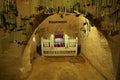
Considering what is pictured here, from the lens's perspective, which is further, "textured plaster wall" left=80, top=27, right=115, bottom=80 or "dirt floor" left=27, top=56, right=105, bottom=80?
"dirt floor" left=27, top=56, right=105, bottom=80

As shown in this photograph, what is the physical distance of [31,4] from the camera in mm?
3654

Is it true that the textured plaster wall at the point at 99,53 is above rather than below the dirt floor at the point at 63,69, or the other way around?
above

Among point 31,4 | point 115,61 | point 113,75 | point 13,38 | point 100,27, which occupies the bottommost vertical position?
point 113,75

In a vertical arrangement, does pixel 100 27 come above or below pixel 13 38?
above

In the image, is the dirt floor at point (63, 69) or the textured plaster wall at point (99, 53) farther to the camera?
the dirt floor at point (63, 69)

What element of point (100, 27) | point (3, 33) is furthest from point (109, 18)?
point (3, 33)

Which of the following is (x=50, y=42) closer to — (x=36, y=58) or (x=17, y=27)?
(x=36, y=58)

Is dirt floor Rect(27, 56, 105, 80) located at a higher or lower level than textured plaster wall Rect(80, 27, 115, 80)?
lower

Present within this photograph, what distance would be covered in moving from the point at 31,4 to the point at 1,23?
2.52 ft

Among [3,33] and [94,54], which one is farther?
[94,54]

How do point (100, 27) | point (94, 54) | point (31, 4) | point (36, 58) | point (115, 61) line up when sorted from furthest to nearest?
1. point (36, 58)
2. point (94, 54)
3. point (115, 61)
4. point (100, 27)
5. point (31, 4)

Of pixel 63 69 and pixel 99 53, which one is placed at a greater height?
pixel 99 53

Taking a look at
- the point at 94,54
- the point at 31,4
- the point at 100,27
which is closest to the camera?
the point at 31,4

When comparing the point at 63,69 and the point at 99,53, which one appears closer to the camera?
the point at 99,53
